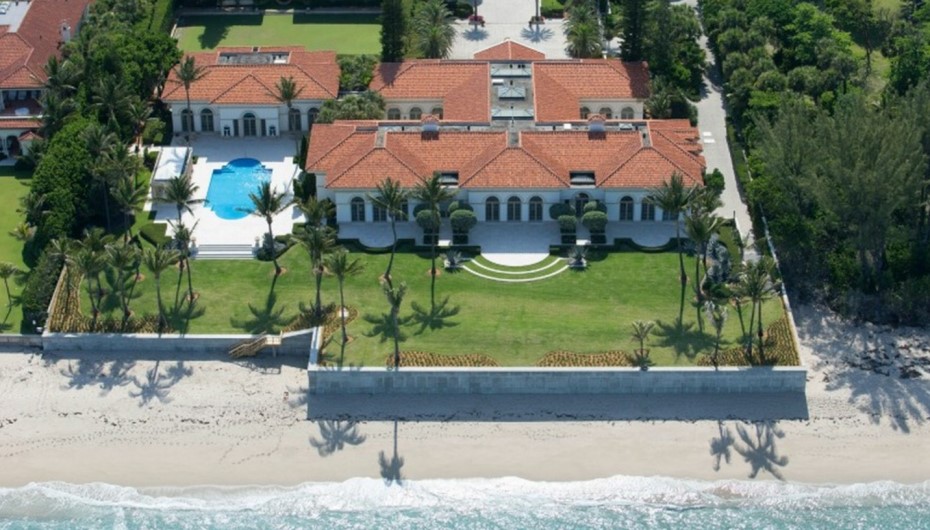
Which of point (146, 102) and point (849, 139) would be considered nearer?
point (849, 139)

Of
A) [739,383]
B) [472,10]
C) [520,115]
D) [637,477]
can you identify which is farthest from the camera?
[472,10]

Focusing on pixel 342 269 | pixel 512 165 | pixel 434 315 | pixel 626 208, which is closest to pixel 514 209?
pixel 512 165

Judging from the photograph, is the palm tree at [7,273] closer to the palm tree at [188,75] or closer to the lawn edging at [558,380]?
the palm tree at [188,75]

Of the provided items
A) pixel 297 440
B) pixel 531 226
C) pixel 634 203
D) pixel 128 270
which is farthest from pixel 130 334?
pixel 634 203

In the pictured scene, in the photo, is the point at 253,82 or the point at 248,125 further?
the point at 253,82

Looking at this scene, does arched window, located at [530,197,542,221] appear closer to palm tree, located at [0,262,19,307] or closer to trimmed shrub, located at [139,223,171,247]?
trimmed shrub, located at [139,223,171,247]

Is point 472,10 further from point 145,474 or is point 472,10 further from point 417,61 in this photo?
point 145,474

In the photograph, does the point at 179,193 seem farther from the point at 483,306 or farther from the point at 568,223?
the point at 568,223
